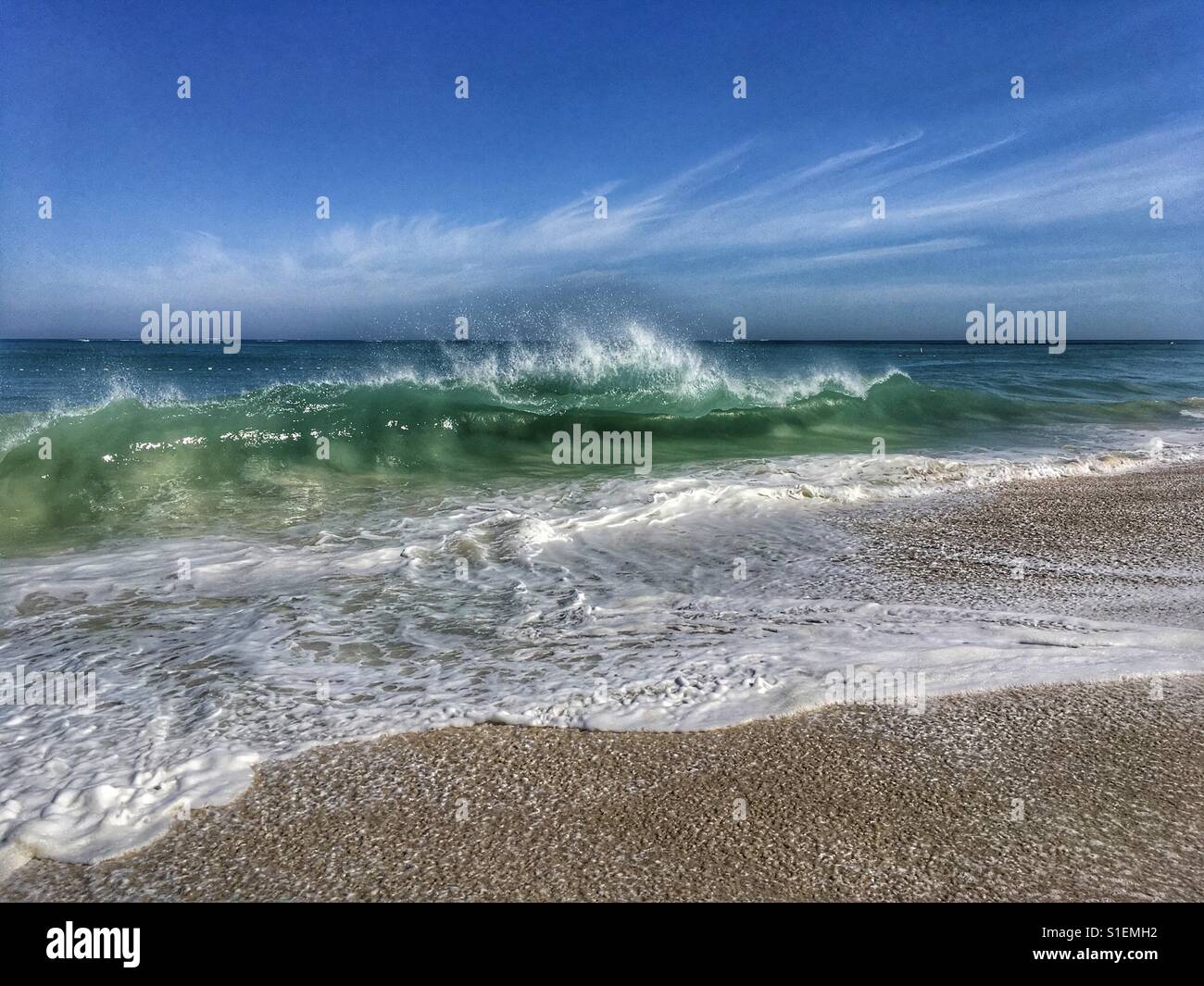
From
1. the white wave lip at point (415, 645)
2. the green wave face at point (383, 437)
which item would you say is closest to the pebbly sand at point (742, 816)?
the white wave lip at point (415, 645)

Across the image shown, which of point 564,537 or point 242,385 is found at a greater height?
point 242,385

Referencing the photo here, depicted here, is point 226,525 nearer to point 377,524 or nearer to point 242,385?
point 377,524

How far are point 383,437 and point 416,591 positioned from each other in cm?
780

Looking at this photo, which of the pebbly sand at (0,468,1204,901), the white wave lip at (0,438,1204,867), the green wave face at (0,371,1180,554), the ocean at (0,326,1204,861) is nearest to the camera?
the pebbly sand at (0,468,1204,901)

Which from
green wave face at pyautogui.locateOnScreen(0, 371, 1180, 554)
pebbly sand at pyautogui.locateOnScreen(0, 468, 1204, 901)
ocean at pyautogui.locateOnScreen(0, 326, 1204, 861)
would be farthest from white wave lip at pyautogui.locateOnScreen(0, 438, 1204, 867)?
green wave face at pyautogui.locateOnScreen(0, 371, 1180, 554)

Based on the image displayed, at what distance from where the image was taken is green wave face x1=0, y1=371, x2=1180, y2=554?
9.12 m

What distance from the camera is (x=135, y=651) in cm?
454

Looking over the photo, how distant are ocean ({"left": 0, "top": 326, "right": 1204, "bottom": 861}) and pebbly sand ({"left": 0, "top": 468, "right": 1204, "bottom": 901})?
0.70ft

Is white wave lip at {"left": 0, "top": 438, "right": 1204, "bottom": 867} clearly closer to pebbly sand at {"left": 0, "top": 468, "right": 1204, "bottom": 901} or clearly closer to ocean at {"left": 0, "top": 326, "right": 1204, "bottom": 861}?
ocean at {"left": 0, "top": 326, "right": 1204, "bottom": 861}

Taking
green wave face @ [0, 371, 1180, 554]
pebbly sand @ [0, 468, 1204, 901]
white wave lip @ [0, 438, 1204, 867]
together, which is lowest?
pebbly sand @ [0, 468, 1204, 901]

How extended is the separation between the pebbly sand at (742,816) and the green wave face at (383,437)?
5.44 meters
